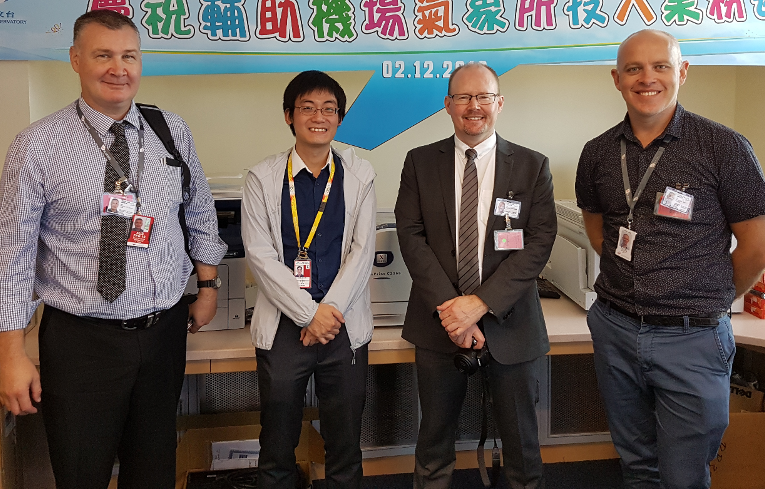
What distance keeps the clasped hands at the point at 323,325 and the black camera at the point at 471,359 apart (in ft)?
1.27

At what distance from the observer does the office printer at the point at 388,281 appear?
7.68 feet

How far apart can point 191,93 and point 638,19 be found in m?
2.09

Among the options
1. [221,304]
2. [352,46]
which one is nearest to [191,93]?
[352,46]

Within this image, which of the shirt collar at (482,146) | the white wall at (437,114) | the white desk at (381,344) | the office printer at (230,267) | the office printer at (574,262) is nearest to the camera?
the shirt collar at (482,146)

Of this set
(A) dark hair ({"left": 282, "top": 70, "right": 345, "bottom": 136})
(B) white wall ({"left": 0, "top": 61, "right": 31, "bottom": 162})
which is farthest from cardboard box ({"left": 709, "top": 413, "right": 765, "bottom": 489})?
(B) white wall ({"left": 0, "top": 61, "right": 31, "bottom": 162})

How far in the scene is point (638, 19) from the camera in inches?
110

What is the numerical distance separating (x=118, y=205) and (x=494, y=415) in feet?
4.39

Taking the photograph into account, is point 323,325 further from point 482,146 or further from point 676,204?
point 676,204

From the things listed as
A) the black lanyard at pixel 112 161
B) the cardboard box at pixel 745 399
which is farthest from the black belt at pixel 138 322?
the cardboard box at pixel 745 399

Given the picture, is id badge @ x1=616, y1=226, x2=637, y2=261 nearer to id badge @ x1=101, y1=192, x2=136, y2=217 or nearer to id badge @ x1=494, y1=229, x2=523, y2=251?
id badge @ x1=494, y1=229, x2=523, y2=251

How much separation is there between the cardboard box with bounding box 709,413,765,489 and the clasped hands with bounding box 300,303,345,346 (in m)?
1.64

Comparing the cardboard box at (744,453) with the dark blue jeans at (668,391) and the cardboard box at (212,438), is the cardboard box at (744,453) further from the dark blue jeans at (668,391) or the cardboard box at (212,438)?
the cardboard box at (212,438)

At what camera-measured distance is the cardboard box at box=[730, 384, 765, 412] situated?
99.6 inches

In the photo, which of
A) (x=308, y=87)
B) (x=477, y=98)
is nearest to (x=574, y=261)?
(x=477, y=98)
